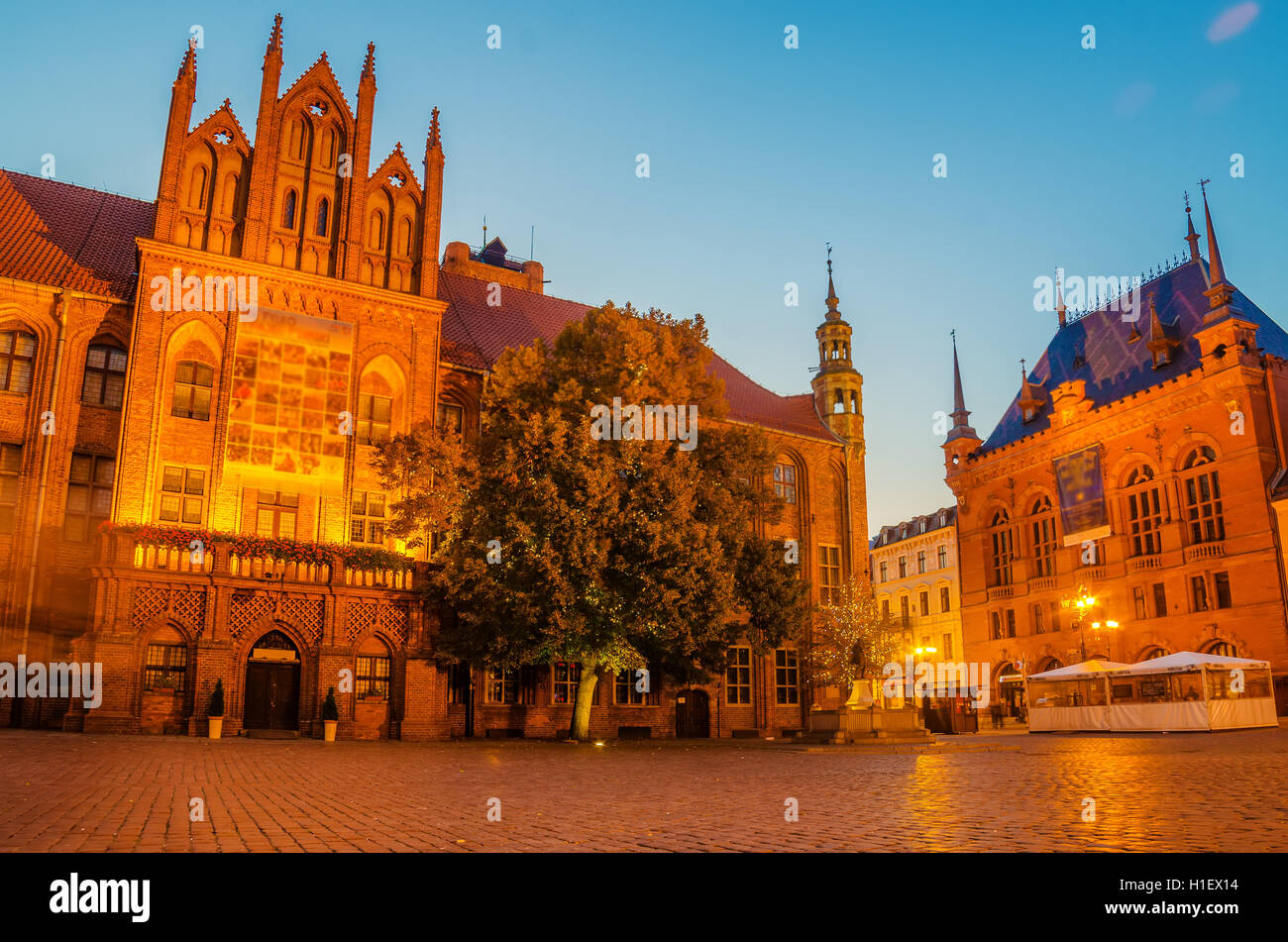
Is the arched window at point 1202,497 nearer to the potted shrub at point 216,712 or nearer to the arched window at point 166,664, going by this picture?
the potted shrub at point 216,712

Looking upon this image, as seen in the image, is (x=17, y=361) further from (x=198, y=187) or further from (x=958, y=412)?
(x=958, y=412)

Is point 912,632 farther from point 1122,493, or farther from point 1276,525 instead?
point 1276,525

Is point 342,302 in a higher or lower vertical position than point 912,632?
higher

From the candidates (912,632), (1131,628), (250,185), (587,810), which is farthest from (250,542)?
(912,632)

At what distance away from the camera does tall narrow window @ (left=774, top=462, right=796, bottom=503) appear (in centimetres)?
4206

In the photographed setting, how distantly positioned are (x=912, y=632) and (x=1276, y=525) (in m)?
36.3

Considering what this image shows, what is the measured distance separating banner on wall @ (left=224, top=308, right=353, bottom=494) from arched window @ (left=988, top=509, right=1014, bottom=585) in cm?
4047

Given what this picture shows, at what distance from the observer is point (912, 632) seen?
7488cm

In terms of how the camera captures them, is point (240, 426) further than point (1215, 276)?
No

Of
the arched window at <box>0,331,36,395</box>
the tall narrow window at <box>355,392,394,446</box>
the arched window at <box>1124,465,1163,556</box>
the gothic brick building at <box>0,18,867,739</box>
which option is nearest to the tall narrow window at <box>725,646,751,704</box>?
the gothic brick building at <box>0,18,867,739</box>

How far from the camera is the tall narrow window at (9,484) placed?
27625mm

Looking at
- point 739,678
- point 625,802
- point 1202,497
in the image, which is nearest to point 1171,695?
point 1202,497

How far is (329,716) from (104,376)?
13.1 m

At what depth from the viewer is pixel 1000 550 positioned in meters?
56.8
